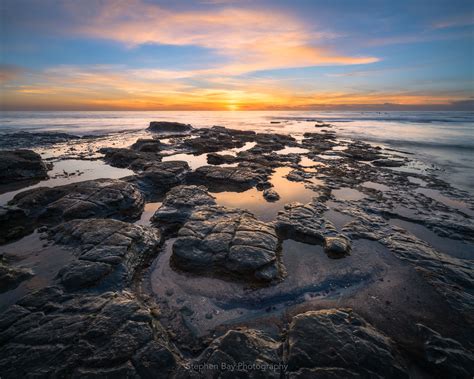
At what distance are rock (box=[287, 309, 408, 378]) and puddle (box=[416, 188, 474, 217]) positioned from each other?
29.8 ft

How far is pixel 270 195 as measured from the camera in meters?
11.6

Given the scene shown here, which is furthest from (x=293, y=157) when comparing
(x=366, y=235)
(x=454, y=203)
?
(x=366, y=235)

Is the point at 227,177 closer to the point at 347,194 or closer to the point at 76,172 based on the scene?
the point at 347,194

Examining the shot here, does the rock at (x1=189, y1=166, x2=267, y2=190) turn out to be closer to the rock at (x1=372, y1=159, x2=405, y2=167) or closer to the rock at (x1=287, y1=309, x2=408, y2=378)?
the rock at (x1=287, y1=309, x2=408, y2=378)

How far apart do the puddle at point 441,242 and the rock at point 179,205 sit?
7.49 meters

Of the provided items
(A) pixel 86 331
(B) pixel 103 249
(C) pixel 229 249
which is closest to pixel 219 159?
(C) pixel 229 249

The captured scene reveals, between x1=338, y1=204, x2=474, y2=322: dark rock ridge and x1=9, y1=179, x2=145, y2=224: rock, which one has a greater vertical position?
x1=9, y1=179, x2=145, y2=224: rock

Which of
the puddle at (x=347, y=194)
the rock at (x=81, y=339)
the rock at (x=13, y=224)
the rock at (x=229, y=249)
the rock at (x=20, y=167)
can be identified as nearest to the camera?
the rock at (x=81, y=339)

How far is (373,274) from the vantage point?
6.25m

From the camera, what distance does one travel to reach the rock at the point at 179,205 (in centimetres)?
904

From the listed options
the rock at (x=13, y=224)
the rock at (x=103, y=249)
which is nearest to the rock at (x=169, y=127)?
the rock at (x=13, y=224)

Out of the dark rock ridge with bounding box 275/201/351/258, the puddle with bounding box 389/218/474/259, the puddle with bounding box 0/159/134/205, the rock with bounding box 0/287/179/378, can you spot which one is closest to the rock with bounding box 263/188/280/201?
the dark rock ridge with bounding box 275/201/351/258

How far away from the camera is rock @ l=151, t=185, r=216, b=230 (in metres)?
9.04

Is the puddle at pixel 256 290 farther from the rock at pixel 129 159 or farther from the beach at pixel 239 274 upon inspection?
the rock at pixel 129 159
